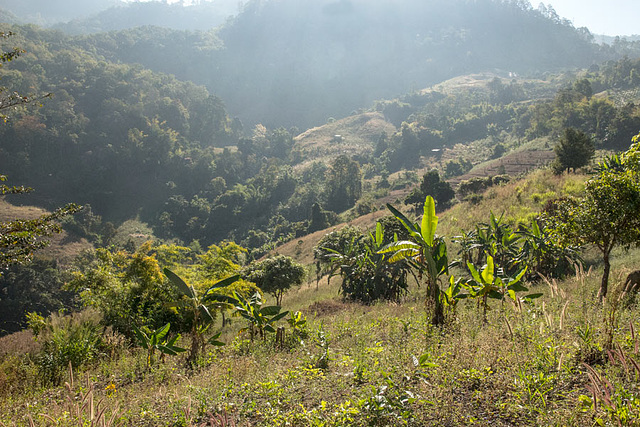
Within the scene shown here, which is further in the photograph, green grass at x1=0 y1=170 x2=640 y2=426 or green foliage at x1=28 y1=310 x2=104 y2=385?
green foliage at x1=28 y1=310 x2=104 y2=385

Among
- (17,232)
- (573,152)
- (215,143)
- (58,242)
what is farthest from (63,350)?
(215,143)

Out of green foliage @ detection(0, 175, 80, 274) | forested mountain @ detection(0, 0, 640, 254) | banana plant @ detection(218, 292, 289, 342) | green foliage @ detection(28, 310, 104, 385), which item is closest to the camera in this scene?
banana plant @ detection(218, 292, 289, 342)

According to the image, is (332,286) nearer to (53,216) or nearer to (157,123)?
(53,216)

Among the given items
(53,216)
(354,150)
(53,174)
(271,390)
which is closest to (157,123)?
(53,174)

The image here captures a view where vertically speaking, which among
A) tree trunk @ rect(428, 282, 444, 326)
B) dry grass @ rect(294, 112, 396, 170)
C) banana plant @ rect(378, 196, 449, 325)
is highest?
dry grass @ rect(294, 112, 396, 170)

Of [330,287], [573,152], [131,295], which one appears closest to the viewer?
[131,295]

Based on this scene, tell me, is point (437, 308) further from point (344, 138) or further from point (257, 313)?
point (344, 138)

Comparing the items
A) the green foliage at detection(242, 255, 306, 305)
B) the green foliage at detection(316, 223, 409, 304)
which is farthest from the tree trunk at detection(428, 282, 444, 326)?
the green foliage at detection(242, 255, 306, 305)

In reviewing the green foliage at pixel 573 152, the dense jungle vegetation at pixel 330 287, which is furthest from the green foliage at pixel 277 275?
the green foliage at pixel 573 152

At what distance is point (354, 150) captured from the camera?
123375 mm

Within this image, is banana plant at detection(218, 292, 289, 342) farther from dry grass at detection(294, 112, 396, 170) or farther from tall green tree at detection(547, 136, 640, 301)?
dry grass at detection(294, 112, 396, 170)

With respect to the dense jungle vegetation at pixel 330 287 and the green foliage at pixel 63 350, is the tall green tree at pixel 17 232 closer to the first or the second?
the dense jungle vegetation at pixel 330 287

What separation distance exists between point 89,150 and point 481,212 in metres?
107

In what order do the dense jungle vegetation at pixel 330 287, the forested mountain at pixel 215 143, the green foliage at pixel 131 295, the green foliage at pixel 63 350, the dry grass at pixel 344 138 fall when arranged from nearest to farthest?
the dense jungle vegetation at pixel 330 287 < the green foliage at pixel 63 350 < the green foliage at pixel 131 295 < the forested mountain at pixel 215 143 < the dry grass at pixel 344 138
